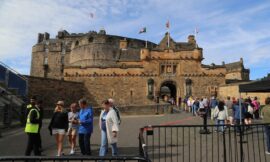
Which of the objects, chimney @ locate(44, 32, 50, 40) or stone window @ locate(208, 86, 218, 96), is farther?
chimney @ locate(44, 32, 50, 40)

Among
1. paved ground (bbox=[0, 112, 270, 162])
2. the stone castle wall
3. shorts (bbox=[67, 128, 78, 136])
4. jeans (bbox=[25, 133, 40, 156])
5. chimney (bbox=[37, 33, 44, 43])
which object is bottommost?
paved ground (bbox=[0, 112, 270, 162])

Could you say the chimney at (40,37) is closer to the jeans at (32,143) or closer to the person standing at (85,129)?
the jeans at (32,143)

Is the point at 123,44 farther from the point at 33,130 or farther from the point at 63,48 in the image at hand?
the point at 33,130

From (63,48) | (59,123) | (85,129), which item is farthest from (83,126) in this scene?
(63,48)

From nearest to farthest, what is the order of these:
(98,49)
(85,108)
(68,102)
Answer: (85,108), (68,102), (98,49)

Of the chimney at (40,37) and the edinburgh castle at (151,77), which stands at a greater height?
the chimney at (40,37)

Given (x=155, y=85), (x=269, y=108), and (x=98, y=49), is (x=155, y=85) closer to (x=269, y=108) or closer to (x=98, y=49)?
(x=98, y=49)

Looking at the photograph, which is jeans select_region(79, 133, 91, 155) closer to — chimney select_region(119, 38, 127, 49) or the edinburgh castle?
the edinburgh castle

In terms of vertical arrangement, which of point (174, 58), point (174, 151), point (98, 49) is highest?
point (98, 49)

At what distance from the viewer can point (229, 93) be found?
112 feet

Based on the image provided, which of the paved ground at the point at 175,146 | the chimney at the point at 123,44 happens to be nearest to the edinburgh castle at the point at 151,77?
the chimney at the point at 123,44

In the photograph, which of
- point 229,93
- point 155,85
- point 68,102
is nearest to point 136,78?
point 155,85

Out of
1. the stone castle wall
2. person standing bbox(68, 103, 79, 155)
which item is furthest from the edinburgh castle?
person standing bbox(68, 103, 79, 155)

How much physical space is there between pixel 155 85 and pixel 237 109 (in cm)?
2393
